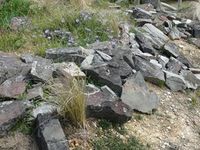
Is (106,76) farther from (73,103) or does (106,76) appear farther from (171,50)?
(171,50)

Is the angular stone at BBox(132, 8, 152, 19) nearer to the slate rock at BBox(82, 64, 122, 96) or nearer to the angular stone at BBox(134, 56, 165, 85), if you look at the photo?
the angular stone at BBox(134, 56, 165, 85)

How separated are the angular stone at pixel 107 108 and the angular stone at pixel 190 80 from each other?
1.38 metres

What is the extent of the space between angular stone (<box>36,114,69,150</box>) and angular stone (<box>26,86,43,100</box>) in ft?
0.96

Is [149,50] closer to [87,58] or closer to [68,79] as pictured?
[87,58]

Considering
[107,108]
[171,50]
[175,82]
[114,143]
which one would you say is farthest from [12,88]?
[171,50]

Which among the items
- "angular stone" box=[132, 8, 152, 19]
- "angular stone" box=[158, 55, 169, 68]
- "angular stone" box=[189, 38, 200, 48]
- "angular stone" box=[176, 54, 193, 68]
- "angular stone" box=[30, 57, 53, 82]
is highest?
"angular stone" box=[30, 57, 53, 82]

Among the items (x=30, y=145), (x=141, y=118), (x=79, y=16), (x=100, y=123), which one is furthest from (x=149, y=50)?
(x=30, y=145)

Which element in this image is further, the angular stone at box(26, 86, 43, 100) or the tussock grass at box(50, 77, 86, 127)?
the angular stone at box(26, 86, 43, 100)

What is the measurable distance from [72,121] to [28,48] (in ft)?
5.53

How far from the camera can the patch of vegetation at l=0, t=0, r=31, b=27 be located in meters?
6.35

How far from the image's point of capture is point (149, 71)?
5430mm

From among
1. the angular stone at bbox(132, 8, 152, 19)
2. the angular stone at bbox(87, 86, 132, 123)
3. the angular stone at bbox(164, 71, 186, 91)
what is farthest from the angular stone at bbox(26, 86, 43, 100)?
the angular stone at bbox(132, 8, 152, 19)

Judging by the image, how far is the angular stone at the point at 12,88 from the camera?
14.3 ft

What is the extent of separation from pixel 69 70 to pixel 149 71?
42.9 inches
